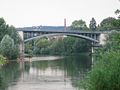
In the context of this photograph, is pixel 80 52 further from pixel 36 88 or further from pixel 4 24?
pixel 36 88

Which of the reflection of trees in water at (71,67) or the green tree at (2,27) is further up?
the green tree at (2,27)

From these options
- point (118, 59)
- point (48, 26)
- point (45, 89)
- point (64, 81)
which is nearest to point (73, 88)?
point (45, 89)

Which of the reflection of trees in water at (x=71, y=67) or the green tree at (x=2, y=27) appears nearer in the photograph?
the reflection of trees in water at (x=71, y=67)

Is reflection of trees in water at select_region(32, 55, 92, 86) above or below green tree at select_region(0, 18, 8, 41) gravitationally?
below

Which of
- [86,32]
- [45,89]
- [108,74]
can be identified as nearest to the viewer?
[108,74]

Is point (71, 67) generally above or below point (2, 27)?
below

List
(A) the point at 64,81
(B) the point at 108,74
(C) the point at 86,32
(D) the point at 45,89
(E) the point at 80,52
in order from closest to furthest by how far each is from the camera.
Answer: (B) the point at 108,74 < (D) the point at 45,89 < (A) the point at 64,81 < (C) the point at 86,32 < (E) the point at 80,52

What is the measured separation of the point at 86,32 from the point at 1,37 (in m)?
14.6

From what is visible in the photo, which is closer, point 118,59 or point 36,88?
point 118,59

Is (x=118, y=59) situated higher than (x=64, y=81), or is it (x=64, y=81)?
(x=118, y=59)

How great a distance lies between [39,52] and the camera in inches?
3775

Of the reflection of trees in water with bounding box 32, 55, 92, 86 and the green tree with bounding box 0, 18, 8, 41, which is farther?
the green tree with bounding box 0, 18, 8, 41

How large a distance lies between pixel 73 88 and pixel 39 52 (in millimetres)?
Result: 65904

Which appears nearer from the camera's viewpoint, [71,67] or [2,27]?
[71,67]
